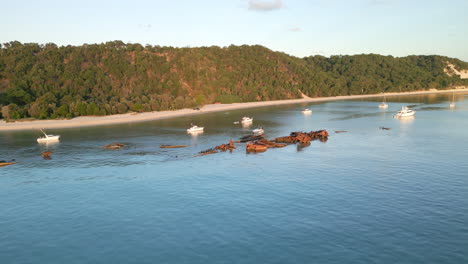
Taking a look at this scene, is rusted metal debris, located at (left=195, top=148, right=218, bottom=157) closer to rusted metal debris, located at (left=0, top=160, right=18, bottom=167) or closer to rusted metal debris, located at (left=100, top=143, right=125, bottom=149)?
rusted metal debris, located at (left=100, top=143, right=125, bottom=149)

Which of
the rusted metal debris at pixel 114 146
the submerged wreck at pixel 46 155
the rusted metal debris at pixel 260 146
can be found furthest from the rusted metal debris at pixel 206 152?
the submerged wreck at pixel 46 155

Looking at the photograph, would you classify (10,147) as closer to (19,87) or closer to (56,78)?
(19,87)

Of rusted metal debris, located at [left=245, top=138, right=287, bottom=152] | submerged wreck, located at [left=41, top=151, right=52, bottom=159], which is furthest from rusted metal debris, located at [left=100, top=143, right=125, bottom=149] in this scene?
rusted metal debris, located at [left=245, top=138, right=287, bottom=152]

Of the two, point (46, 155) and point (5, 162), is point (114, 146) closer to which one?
point (46, 155)

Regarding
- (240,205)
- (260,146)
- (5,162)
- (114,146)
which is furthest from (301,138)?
(5,162)

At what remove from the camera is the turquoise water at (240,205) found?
29.0 m

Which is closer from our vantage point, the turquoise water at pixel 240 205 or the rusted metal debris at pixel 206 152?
the turquoise water at pixel 240 205

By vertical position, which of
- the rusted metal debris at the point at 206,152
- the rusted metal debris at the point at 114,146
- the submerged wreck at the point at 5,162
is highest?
the rusted metal debris at the point at 114,146

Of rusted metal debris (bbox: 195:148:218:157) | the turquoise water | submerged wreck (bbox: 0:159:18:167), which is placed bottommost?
the turquoise water

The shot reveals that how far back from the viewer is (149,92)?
642ft

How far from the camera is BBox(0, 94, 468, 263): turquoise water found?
29.0 meters

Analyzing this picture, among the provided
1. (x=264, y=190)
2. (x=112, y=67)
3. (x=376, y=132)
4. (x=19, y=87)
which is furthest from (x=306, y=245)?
(x=112, y=67)

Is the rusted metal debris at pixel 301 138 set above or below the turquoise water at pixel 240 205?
above

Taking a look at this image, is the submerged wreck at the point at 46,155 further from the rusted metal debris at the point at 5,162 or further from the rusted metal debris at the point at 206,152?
the rusted metal debris at the point at 206,152
